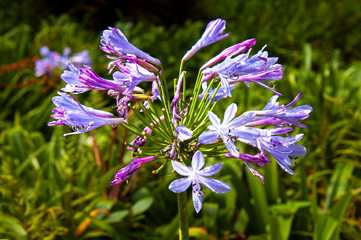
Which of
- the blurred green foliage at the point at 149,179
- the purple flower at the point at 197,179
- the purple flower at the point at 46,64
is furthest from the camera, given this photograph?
the purple flower at the point at 46,64

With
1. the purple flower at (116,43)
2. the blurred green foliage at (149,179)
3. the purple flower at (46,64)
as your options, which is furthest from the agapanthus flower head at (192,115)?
the purple flower at (46,64)

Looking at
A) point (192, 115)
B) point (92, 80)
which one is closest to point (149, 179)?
point (192, 115)

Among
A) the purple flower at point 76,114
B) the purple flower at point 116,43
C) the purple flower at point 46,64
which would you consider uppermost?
the purple flower at point 46,64

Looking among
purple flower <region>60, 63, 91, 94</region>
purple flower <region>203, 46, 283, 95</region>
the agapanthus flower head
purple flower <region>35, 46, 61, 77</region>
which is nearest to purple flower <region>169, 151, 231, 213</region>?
the agapanthus flower head

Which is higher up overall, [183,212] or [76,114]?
[76,114]

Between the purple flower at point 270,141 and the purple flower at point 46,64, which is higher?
the purple flower at point 46,64

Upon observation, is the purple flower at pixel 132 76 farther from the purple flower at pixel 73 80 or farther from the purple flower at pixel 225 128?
the purple flower at pixel 225 128

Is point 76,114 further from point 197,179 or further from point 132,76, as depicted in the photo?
point 197,179

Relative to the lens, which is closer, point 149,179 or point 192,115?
point 192,115

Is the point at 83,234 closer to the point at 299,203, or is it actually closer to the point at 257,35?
the point at 299,203
